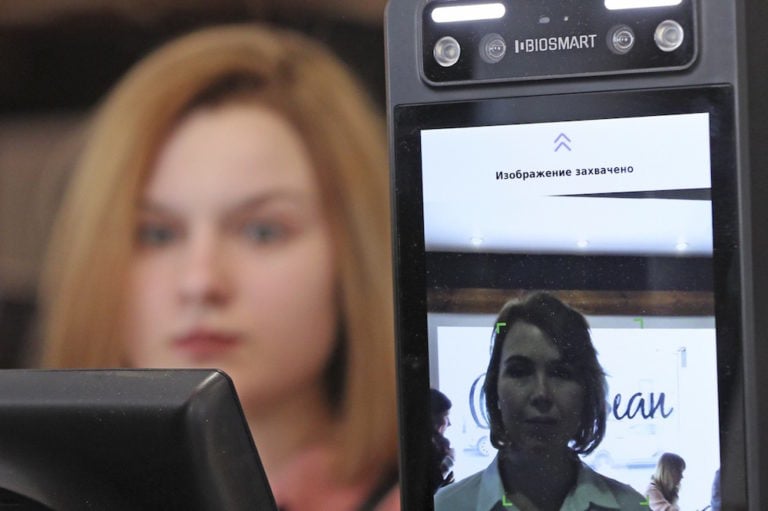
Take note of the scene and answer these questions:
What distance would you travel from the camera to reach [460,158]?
21.5 inches

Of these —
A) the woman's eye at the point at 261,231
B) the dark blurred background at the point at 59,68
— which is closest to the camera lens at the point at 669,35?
the dark blurred background at the point at 59,68

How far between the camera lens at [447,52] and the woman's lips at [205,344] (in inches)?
12.0

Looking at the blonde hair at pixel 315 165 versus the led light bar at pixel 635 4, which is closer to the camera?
the led light bar at pixel 635 4

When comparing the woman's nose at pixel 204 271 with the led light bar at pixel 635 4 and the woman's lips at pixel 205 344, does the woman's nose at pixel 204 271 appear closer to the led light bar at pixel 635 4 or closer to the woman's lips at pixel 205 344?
the woman's lips at pixel 205 344

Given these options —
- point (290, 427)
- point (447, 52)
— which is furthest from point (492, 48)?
point (290, 427)

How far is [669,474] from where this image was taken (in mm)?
535

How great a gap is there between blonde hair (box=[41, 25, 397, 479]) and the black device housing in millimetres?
461

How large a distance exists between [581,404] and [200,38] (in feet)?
1.40

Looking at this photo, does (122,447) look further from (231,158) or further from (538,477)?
(231,158)

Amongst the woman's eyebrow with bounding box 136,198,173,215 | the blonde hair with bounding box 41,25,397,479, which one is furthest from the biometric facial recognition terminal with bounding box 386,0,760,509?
the woman's eyebrow with bounding box 136,198,173,215

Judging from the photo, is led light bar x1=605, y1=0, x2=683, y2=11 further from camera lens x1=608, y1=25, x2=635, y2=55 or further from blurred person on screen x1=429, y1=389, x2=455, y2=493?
blurred person on screen x1=429, y1=389, x2=455, y2=493

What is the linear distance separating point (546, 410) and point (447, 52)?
235mm

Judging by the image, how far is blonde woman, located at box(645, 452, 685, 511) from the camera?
1.75 ft

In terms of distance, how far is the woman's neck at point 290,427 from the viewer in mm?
721
